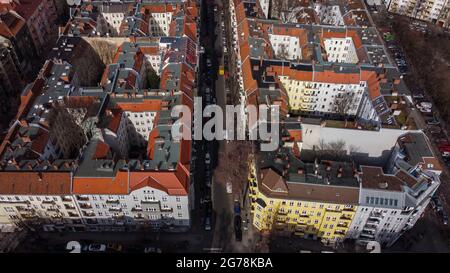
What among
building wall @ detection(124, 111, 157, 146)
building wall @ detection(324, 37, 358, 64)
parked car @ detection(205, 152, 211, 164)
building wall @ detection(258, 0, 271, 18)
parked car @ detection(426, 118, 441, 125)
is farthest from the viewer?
building wall @ detection(258, 0, 271, 18)

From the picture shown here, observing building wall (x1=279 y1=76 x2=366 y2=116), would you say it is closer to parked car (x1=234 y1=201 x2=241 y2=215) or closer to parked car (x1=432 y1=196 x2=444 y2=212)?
parked car (x1=432 y1=196 x2=444 y2=212)

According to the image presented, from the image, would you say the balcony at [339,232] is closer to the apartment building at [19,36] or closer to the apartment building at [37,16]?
the apartment building at [19,36]

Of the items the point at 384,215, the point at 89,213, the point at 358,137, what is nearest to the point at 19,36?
the point at 89,213

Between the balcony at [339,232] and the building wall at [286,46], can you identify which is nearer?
the balcony at [339,232]

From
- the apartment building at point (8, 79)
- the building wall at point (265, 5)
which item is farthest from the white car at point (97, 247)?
the building wall at point (265, 5)

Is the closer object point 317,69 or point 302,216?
point 302,216

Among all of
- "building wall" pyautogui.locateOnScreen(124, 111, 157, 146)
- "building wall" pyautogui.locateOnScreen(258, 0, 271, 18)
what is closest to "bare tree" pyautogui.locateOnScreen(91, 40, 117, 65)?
"building wall" pyautogui.locateOnScreen(124, 111, 157, 146)

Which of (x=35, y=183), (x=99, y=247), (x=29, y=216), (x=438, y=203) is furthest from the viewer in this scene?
(x=438, y=203)

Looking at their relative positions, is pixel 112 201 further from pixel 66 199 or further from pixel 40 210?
pixel 40 210

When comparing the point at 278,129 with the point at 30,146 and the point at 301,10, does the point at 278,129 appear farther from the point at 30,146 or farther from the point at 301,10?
the point at 301,10
